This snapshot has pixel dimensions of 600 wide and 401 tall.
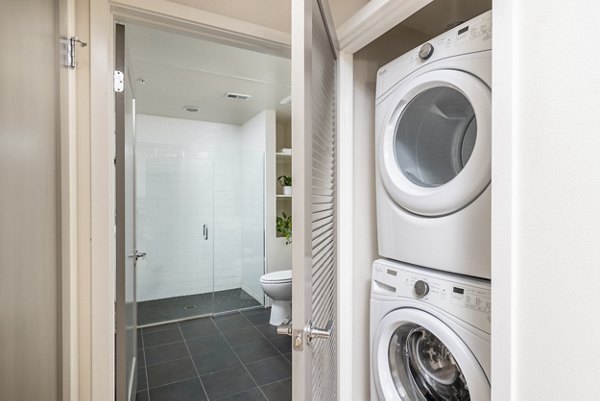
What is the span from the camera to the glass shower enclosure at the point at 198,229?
11.2ft

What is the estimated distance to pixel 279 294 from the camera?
2.90 meters

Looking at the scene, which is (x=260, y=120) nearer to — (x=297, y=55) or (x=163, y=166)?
(x=163, y=166)

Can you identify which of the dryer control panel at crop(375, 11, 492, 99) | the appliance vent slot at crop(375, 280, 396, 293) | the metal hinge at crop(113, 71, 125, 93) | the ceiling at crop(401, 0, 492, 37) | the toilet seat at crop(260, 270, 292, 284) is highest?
the ceiling at crop(401, 0, 492, 37)

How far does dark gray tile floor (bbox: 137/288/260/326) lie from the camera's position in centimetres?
321

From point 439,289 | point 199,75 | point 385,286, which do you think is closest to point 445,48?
point 439,289

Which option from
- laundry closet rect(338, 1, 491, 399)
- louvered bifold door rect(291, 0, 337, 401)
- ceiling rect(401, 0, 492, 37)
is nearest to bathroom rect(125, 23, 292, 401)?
laundry closet rect(338, 1, 491, 399)

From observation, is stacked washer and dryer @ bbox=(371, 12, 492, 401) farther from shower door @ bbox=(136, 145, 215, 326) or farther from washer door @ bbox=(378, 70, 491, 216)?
shower door @ bbox=(136, 145, 215, 326)

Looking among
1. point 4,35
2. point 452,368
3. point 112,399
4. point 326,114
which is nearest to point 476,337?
point 452,368

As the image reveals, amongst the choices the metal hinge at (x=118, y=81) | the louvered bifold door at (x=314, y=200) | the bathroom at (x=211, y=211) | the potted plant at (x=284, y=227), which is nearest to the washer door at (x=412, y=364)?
the louvered bifold door at (x=314, y=200)

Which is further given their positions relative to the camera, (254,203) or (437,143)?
(254,203)

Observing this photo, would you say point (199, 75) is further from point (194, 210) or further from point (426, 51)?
point (426, 51)

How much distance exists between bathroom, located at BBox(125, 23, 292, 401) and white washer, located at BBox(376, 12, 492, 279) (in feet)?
4.66

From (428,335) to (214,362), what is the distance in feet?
5.72
